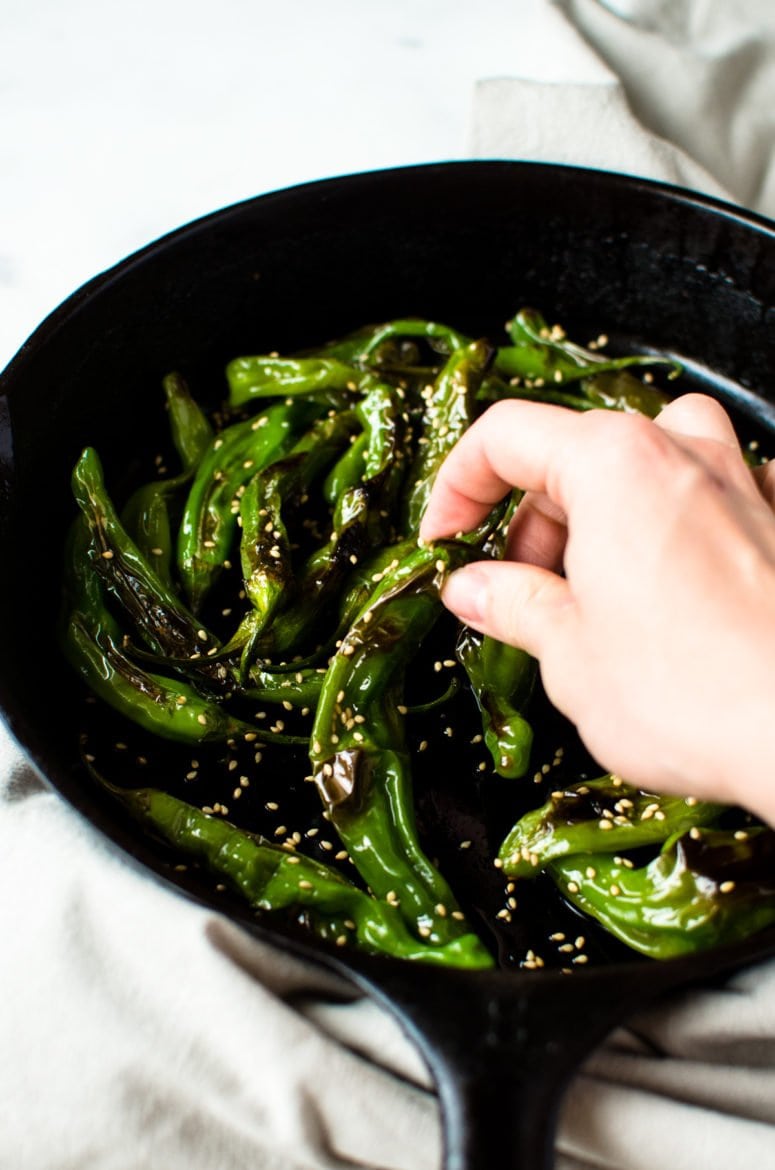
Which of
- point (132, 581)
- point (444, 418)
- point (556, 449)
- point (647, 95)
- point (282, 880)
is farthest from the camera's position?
point (647, 95)

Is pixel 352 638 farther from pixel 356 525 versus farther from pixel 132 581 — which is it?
pixel 132 581

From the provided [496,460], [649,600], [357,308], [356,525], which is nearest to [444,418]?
[356,525]

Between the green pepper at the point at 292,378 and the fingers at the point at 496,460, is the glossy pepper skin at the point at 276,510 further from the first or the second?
the fingers at the point at 496,460

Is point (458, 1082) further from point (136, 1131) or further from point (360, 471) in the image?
point (360, 471)

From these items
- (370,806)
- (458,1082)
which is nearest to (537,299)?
(370,806)

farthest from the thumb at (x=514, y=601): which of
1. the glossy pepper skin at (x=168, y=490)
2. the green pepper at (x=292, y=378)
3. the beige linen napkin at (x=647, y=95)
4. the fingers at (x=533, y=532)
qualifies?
the beige linen napkin at (x=647, y=95)

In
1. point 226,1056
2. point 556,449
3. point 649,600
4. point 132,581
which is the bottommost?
point 226,1056
